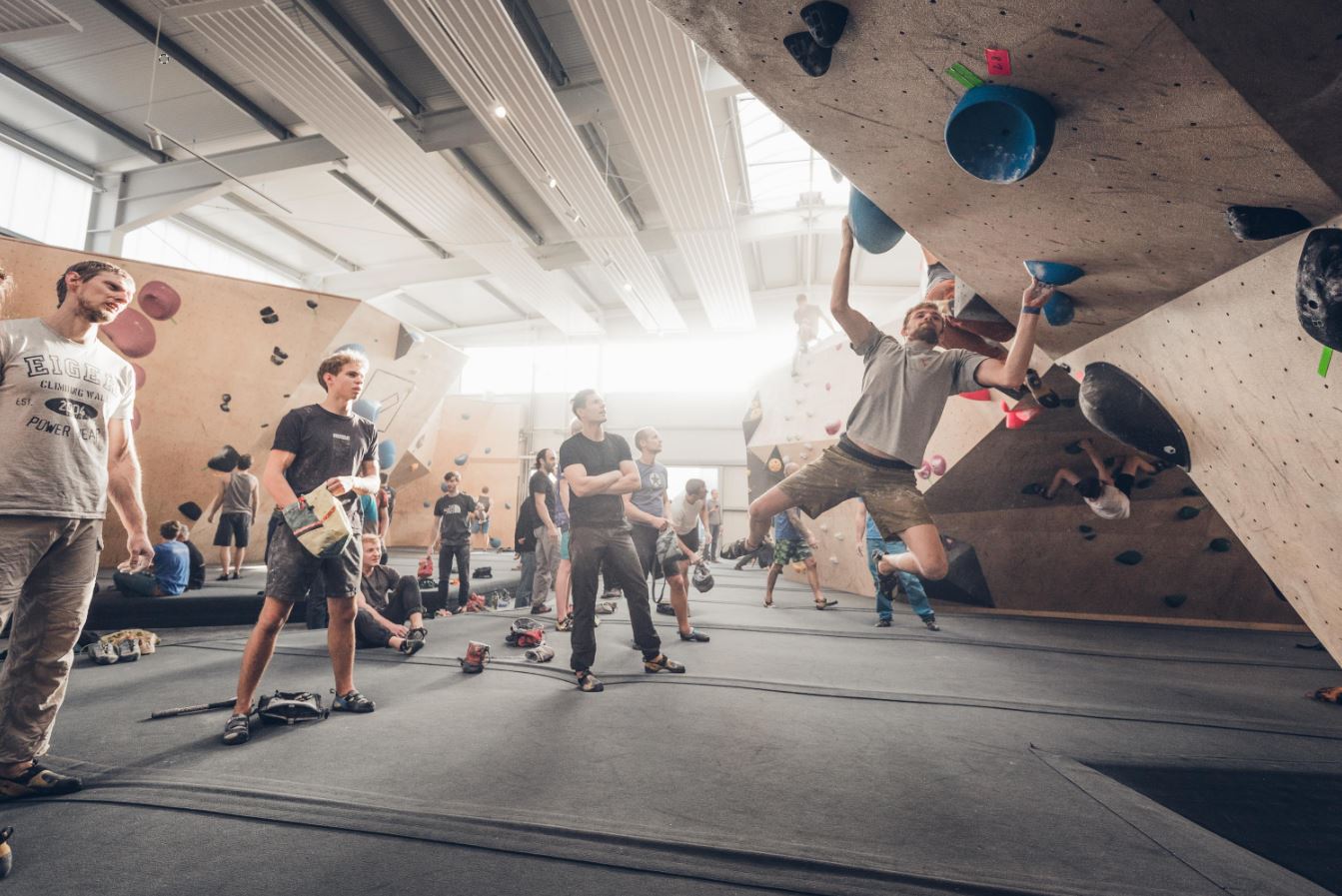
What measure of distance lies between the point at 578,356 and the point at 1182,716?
52.2ft

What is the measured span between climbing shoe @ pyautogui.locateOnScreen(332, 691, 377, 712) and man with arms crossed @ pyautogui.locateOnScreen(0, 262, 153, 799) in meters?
0.91

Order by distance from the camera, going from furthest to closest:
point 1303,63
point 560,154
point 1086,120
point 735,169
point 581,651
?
point 735,169
point 560,154
point 581,651
point 1086,120
point 1303,63

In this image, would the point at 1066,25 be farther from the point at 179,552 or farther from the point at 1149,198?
the point at 179,552

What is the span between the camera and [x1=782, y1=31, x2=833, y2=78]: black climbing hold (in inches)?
50.0

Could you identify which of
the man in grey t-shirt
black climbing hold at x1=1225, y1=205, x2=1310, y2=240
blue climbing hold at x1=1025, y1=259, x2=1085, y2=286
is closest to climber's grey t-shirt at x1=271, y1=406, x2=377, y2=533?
the man in grey t-shirt

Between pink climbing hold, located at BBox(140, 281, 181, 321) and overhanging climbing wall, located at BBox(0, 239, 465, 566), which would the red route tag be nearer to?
overhanging climbing wall, located at BBox(0, 239, 465, 566)

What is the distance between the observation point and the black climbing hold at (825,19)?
117 cm

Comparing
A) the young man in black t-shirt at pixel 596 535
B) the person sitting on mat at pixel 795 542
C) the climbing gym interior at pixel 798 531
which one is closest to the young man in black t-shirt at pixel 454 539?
the climbing gym interior at pixel 798 531

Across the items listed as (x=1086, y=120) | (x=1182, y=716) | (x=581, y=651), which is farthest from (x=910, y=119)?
(x=1182, y=716)

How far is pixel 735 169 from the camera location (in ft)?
32.0

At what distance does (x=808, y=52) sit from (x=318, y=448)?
2346mm

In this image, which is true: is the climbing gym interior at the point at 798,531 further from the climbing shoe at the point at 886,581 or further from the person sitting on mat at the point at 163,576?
the climbing shoe at the point at 886,581

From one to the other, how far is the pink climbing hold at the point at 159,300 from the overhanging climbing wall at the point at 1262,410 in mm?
7778

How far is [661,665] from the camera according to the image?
3.37 meters
